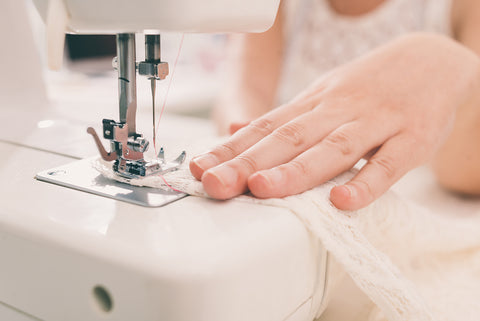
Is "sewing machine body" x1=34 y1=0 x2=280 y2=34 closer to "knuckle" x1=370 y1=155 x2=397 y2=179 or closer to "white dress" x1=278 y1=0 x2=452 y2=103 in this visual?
"knuckle" x1=370 y1=155 x2=397 y2=179

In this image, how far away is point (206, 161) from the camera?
1.61ft

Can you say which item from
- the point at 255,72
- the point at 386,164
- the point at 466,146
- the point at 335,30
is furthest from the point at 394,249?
the point at 255,72

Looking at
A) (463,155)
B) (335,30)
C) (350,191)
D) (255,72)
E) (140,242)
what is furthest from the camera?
(255,72)

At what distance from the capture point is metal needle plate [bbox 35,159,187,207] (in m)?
0.43

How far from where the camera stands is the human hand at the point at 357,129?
464mm

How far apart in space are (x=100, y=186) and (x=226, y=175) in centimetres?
13

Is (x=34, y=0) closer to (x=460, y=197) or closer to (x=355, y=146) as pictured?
(x=355, y=146)

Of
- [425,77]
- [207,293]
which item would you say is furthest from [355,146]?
[207,293]

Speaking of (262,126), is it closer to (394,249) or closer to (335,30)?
(394,249)

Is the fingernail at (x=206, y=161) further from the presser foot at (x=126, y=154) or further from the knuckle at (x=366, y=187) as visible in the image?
the knuckle at (x=366, y=187)

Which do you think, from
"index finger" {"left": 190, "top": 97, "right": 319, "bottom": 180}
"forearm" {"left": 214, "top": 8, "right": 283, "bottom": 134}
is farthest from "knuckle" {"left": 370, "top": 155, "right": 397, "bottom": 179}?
"forearm" {"left": 214, "top": 8, "right": 283, "bottom": 134}

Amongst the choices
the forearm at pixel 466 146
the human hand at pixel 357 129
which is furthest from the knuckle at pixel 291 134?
the forearm at pixel 466 146

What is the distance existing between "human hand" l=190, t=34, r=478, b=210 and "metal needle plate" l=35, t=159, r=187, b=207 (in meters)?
0.05

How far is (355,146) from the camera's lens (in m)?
0.54
